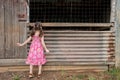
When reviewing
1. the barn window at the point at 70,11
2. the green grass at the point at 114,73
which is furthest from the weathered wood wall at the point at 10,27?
the green grass at the point at 114,73

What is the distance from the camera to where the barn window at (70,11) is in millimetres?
9016

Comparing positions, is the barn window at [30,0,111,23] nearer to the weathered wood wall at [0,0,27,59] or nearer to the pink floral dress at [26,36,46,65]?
the weathered wood wall at [0,0,27,59]

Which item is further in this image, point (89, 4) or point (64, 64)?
point (89, 4)

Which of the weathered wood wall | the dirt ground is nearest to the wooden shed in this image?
the weathered wood wall

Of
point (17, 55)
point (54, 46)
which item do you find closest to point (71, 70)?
point (54, 46)

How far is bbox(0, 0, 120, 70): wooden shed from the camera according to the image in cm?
815

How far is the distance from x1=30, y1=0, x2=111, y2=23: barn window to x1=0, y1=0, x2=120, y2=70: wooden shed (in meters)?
0.04

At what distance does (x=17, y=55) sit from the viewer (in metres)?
8.27

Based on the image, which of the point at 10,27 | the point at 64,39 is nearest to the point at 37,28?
the point at 10,27

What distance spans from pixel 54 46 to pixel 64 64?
53 cm

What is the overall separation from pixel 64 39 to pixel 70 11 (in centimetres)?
177

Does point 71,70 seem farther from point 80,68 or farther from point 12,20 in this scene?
point 12,20

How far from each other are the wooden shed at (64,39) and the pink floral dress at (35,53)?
0.23 metres

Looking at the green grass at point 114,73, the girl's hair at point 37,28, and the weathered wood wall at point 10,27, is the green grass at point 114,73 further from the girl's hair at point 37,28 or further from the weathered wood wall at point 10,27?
the weathered wood wall at point 10,27
